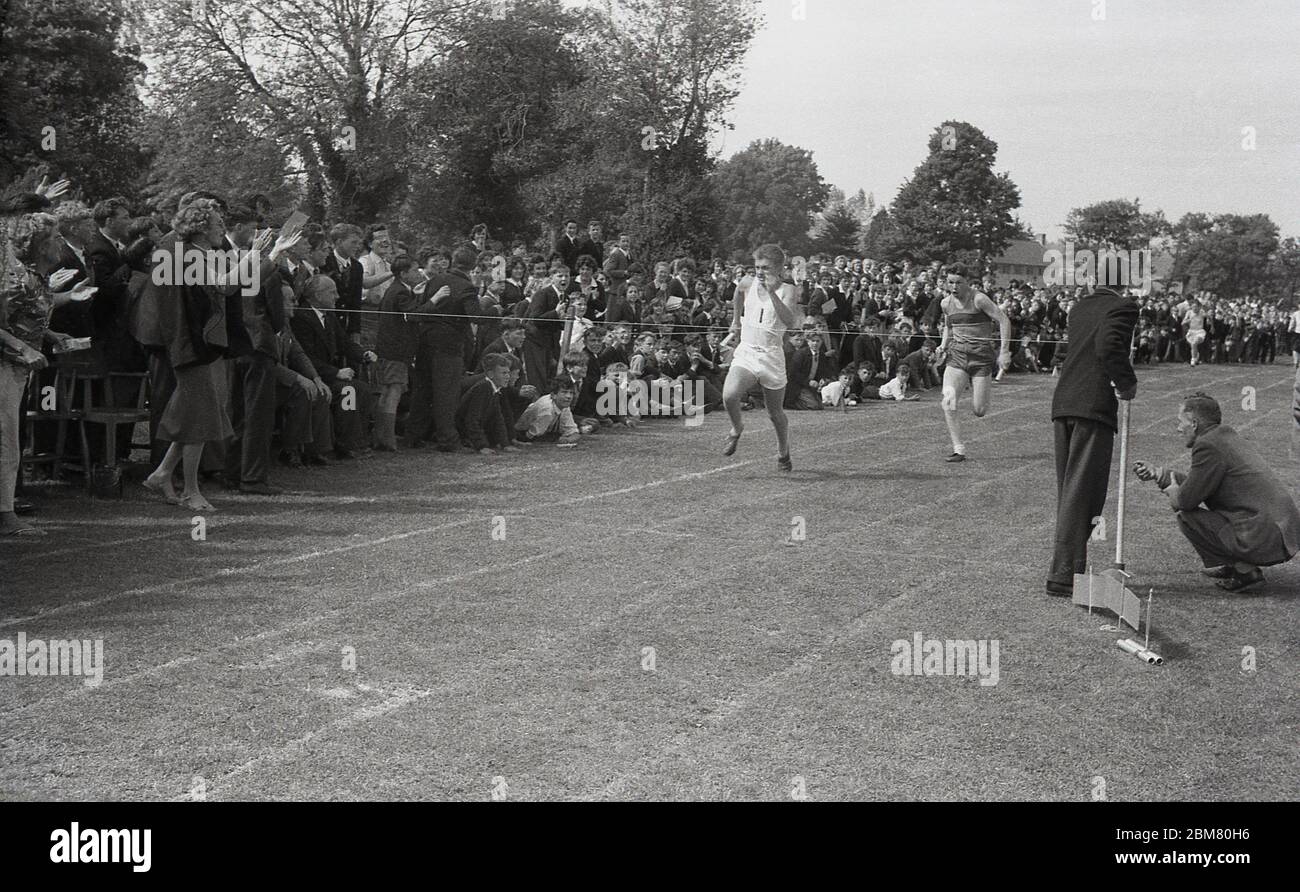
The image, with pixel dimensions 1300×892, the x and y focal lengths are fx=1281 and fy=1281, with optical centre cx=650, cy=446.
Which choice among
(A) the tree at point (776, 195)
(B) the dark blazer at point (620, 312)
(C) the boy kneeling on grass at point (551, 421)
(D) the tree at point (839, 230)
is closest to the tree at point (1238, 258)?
(A) the tree at point (776, 195)

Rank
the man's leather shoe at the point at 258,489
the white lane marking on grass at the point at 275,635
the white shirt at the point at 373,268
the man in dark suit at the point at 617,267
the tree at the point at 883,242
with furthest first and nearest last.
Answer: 1. the tree at the point at 883,242
2. the man in dark suit at the point at 617,267
3. the white shirt at the point at 373,268
4. the man's leather shoe at the point at 258,489
5. the white lane marking on grass at the point at 275,635

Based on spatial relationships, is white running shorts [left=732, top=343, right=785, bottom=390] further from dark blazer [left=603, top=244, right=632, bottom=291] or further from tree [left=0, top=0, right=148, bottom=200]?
tree [left=0, top=0, right=148, bottom=200]

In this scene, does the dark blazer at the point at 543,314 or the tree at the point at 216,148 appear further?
the tree at the point at 216,148

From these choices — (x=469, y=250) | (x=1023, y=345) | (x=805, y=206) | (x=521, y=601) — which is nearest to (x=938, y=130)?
(x=805, y=206)

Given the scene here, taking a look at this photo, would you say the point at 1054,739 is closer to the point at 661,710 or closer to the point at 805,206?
the point at 661,710

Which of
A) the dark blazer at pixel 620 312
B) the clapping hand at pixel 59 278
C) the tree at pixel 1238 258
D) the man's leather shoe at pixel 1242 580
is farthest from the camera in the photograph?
the tree at pixel 1238 258

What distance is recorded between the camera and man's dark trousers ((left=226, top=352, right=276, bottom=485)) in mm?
11453

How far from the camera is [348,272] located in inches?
571

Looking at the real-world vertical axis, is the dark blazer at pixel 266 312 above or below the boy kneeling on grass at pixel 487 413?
above

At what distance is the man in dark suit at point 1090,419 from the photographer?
8281mm

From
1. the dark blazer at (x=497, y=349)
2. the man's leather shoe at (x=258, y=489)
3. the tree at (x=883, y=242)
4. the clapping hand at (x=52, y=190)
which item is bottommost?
the man's leather shoe at (x=258, y=489)

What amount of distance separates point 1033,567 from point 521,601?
383 centimetres

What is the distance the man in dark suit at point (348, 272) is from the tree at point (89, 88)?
84.2ft

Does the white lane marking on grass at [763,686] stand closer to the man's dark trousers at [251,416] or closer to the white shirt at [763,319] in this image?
the white shirt at [763,319]
